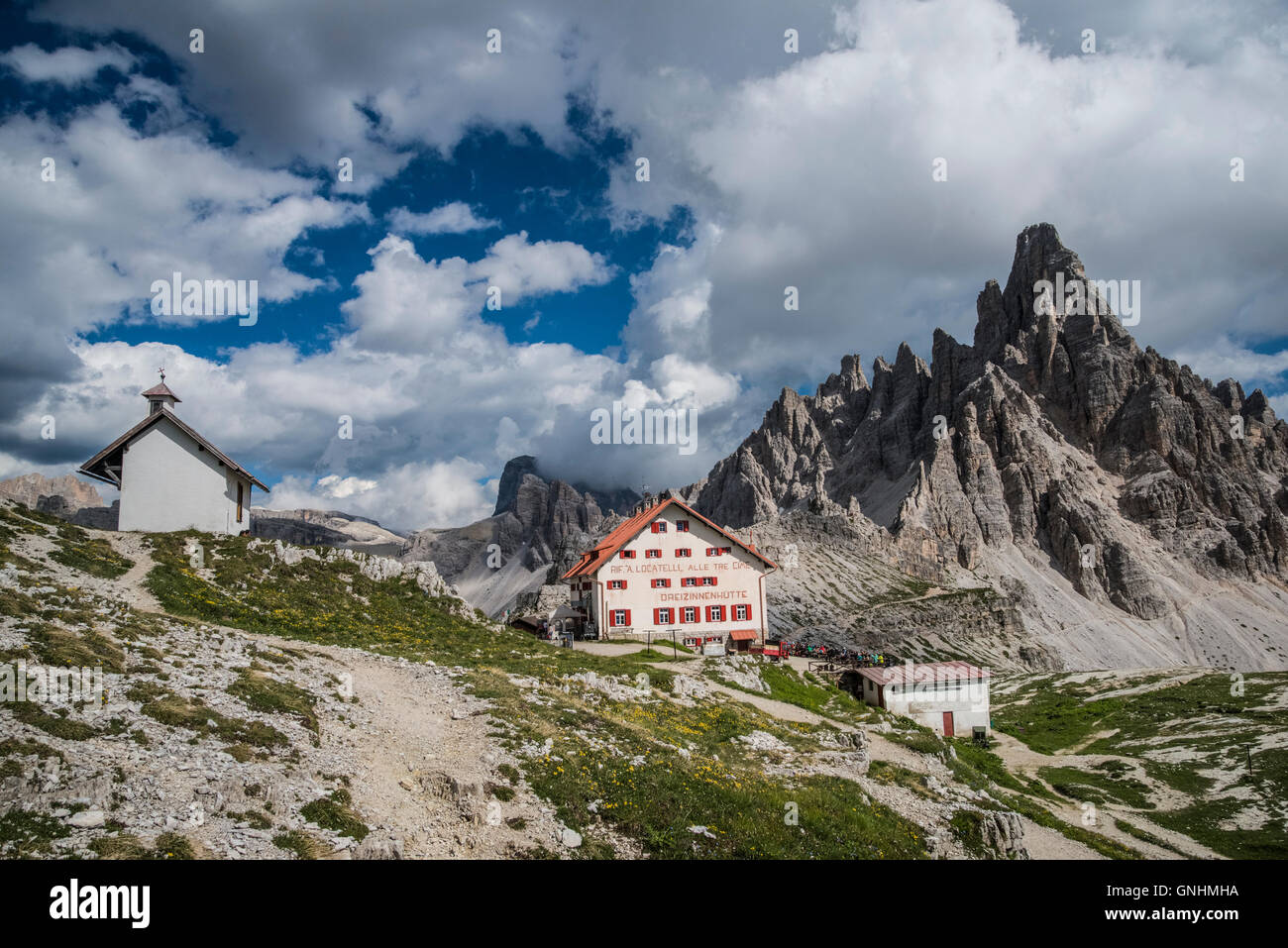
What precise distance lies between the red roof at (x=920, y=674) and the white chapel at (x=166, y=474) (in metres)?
48.2

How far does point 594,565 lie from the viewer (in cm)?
6250

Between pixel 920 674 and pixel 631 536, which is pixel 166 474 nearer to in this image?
pixel 631 536

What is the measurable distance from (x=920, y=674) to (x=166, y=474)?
5643 centimetres

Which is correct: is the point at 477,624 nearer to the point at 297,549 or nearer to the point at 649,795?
the point at 297,549

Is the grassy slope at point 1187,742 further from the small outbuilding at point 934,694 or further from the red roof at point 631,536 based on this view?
the red roof at point 631,536

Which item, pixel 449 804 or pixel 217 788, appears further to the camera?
pixel 449 804

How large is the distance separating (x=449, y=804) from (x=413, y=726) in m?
6.54

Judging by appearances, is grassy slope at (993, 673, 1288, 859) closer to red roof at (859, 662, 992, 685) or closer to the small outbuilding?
the small outbuilding

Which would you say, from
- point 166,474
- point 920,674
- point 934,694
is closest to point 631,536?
point 920,674

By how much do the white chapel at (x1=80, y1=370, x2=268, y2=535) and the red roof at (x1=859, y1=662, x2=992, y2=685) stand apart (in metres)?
48.2

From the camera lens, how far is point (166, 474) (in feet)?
151

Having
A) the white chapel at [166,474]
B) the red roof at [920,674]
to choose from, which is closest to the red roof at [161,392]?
the white chapel at [166,474]
